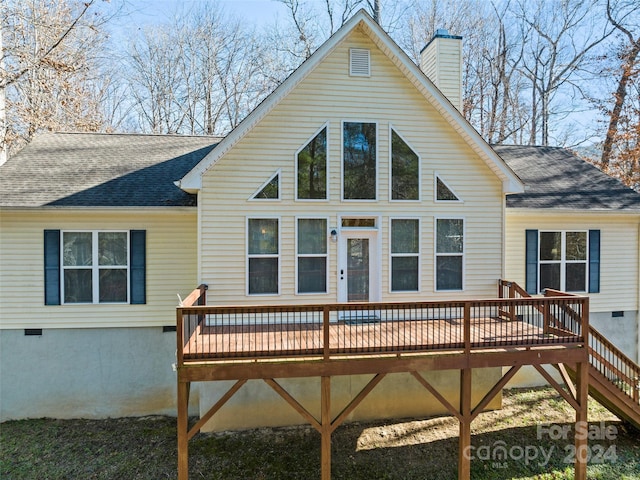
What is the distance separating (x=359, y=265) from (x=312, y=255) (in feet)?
3.39

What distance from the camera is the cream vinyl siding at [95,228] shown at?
7.67 metres

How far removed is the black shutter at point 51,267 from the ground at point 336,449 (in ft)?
8.75

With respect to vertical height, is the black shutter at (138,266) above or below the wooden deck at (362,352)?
above

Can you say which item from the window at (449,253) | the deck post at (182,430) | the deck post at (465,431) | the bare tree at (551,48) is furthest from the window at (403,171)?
the bare tree at (551,48)

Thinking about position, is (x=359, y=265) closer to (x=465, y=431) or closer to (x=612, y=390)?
(x=465, y=431)

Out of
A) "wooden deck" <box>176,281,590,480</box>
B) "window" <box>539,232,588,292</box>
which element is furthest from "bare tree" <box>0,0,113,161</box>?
"window" <box>539,232,588,292</box>

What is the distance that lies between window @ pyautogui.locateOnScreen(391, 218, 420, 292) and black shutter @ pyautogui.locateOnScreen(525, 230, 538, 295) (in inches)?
124

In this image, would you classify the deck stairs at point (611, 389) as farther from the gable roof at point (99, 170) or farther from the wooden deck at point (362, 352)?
the gable roof at point (99, 170)

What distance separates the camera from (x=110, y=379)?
8.00 m

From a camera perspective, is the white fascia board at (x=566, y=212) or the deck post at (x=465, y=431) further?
the white fascia board at (x=566, y=212)

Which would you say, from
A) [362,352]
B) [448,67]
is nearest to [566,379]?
[362,352]

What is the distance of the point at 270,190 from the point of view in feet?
24.4

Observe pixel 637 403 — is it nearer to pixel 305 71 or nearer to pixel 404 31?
pixel 305 71

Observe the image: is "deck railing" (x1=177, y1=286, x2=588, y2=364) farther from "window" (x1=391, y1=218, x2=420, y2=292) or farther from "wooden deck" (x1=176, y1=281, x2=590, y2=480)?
"window" (x1=391, y1=218, x2=420, y2=292)
